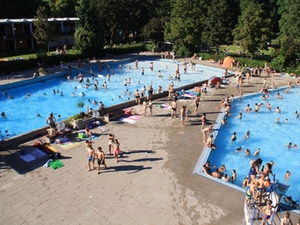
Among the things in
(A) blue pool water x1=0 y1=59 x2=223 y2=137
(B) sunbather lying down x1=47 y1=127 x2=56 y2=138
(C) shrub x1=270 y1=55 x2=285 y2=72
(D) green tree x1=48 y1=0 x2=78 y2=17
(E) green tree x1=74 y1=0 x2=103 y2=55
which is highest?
(D) green tree x1=48 y1=0 x2=78 y2=17

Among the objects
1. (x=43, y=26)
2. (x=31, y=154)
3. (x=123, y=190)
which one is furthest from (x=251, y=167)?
(x=43, y=26)

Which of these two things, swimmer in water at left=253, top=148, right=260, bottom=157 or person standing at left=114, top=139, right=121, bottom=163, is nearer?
person standing at left=114, top=139, right=121, bottom=163

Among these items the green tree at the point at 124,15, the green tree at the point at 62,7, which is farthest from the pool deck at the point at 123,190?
the green tree at the point at 62,7

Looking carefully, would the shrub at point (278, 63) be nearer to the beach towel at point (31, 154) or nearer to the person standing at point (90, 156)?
the person standing at point (90, 156)

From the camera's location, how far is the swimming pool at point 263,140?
1512cm

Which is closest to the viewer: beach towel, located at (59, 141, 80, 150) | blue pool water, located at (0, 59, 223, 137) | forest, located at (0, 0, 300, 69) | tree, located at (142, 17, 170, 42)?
beach towel, located at (59, 141, 80, 150)

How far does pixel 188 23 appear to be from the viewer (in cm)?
3966

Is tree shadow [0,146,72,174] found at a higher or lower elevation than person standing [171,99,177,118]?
lower

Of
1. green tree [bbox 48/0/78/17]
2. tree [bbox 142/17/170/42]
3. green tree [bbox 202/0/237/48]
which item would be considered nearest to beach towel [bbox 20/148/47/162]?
green tree [bbox 202/0/237/48]

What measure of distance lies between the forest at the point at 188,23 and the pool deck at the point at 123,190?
24810 millimetres

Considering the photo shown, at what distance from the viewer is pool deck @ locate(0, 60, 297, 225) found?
32.1 feet

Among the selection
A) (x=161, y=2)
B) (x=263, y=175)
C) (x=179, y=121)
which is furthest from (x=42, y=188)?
(x=161, y=2)

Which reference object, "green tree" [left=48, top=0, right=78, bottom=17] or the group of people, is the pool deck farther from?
"green tree" [left=48, top=0, right=78, bottom=17]

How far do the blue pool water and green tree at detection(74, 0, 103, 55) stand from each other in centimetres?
391
